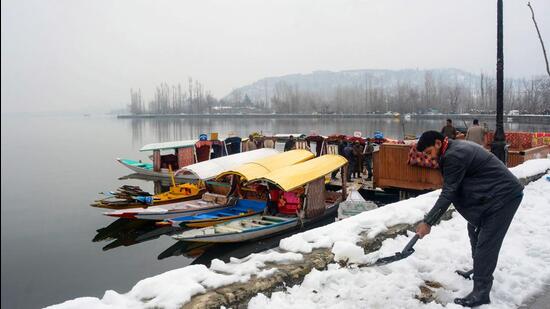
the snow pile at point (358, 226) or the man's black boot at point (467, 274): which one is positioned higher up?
the snow pile at point (358, 226)

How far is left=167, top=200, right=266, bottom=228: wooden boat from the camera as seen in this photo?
1473cm

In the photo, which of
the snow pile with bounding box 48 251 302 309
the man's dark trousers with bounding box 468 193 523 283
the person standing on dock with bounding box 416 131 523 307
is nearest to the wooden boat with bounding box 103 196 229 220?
the snow pile with bounding box 48 251 302 309

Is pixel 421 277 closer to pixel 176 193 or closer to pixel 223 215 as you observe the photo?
pixel 223 215

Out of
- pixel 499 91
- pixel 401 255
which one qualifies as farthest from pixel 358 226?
pixel 499 91

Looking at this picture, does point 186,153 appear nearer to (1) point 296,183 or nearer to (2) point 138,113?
(1) point 296,183

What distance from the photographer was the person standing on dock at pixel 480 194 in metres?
3.96

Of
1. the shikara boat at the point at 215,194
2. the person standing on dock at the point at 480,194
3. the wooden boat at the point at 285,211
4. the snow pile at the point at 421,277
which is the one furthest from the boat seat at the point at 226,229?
the person standing on dock at the point at 480,194

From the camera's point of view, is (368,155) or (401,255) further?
(368,155)

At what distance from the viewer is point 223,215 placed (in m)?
15.8

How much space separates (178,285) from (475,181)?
3.03m

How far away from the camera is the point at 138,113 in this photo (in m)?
189

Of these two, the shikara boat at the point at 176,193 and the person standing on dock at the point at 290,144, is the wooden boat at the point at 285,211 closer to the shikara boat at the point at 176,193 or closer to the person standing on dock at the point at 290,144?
the shikara boat at the point at 176,193

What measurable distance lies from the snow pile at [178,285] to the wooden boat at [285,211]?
8.66m

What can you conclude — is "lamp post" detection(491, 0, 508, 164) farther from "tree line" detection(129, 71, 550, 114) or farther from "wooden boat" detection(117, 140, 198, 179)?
"tree line" detection(129, 71, 550, 114)
